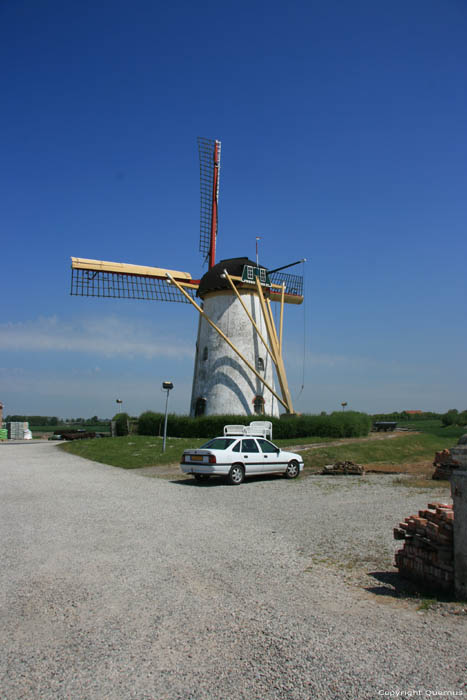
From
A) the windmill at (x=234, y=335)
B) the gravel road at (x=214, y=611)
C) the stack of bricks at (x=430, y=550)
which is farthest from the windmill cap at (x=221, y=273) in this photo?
the stack of bricks at (x=430, y=550)

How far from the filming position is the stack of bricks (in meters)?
5.29

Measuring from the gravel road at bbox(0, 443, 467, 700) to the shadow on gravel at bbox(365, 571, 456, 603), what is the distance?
4 cm

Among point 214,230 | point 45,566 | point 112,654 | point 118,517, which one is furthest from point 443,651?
point 214,230

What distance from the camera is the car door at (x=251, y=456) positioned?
14.6 meters

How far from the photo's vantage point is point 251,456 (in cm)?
1481

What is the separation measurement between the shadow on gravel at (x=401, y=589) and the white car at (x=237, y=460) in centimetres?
833

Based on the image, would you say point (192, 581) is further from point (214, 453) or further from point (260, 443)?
point (260, 443)

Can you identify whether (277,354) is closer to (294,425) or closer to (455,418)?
(294,425)

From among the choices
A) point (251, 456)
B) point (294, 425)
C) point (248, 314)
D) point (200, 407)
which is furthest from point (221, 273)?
point (251, 456)

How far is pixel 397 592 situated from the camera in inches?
212

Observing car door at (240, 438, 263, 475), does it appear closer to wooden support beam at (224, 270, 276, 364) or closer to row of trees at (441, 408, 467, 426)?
wooden support beam at (224, 270, 276, 364)

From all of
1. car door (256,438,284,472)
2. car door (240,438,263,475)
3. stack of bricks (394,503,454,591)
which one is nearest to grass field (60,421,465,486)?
car door (256,438,284,472)

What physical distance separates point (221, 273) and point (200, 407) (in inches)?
340

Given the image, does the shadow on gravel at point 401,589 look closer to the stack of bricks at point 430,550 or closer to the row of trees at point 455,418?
the stack of bricks at point 430,550
